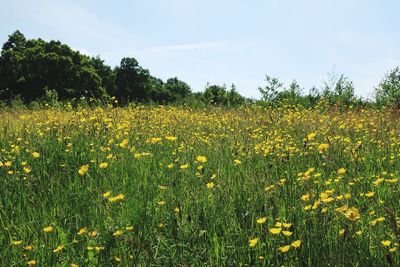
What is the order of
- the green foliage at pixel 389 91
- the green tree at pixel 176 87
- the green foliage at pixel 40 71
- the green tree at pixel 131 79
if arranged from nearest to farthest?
1. the green foliage at pixel 389 91
2. the green foliage at pixel 40 71
3. the green tree at pixel 131 79
4. the green tree at pixel 176 87

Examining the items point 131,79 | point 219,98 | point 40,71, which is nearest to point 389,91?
point 219,98

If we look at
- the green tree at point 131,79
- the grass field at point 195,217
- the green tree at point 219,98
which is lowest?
the grass field at point 195,217

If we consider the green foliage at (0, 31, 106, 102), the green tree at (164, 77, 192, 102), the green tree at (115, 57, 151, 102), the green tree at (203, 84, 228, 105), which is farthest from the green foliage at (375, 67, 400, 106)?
the green tree at (164, 77, 192, 102)

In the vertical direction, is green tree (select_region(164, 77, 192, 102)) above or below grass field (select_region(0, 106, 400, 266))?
above

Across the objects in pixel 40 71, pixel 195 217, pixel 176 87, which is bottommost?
pixel 195 217

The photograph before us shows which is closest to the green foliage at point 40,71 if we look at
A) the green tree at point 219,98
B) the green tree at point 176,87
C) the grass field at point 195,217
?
the green tree at point 219,98

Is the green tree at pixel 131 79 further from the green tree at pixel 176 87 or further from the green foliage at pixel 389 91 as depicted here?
the green foliage at pixel 389 91

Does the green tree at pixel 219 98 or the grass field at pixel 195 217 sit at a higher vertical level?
the green tree at pixel 219 98

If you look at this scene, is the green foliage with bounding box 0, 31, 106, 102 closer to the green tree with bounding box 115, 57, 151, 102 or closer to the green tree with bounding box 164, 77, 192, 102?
the green tree with bounding box 115, 57, 151, 102

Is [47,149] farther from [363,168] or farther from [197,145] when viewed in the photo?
[363,168]

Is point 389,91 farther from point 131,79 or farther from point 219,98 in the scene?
point 131,79

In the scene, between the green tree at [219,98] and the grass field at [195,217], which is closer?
the grass field at [195,217]

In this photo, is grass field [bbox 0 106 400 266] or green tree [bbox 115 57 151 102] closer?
grass field [bbox 0 106 400 266]

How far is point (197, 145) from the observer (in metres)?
5.24
